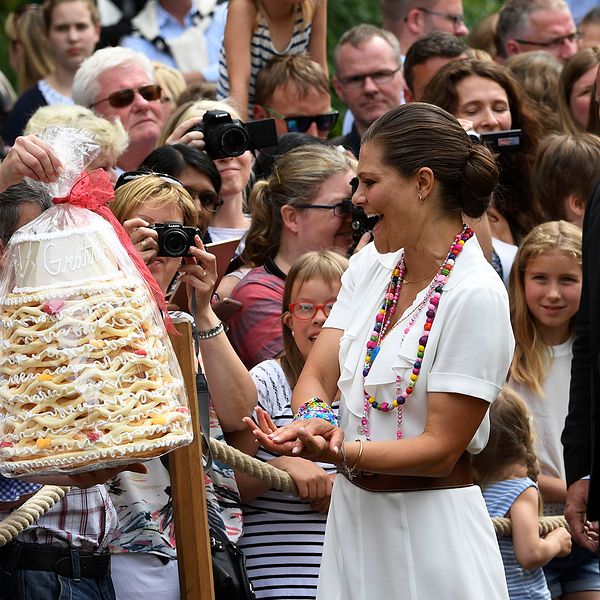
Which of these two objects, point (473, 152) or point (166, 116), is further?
point (166, 116)

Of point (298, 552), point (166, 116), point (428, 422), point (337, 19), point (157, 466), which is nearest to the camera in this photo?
point (428, 422)

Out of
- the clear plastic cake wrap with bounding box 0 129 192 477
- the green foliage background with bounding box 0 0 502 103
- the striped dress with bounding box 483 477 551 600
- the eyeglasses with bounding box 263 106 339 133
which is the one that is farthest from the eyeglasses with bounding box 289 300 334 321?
the green foliage background with bounding box 0 0 502 103

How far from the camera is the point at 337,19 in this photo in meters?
11.8

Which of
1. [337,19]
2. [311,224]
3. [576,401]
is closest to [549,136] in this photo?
[311,224]

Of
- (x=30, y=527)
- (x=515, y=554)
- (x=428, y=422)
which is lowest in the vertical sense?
(x=515, y=554)

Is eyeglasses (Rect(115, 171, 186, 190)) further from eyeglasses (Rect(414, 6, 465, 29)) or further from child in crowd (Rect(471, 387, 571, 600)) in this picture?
eyeglasses (Rect(414, 6, 465, 29))

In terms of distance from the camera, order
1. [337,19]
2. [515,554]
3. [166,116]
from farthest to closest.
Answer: [337,19], [166,116], [515,554]

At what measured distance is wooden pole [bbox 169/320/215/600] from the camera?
3443mm

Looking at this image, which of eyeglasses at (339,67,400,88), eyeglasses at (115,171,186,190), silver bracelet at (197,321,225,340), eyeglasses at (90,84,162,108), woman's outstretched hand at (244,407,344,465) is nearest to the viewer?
woman's outstretched hand at (244,407,344,465)

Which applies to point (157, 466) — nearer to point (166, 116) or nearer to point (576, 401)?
point (576, 401)

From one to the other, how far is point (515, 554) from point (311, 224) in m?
1.42

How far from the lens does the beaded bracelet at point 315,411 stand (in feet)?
10.4

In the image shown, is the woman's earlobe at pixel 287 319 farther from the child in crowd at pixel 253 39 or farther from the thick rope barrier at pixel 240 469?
the child in crowd at pixel 253 39

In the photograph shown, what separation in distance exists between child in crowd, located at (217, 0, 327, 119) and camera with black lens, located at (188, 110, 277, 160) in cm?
113
